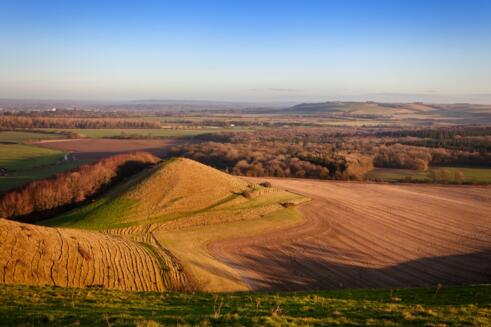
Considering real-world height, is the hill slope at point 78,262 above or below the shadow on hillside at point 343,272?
above

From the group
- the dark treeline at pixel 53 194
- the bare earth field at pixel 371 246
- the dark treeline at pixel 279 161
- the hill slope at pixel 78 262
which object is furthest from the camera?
the dark treeline at pixel 279 161

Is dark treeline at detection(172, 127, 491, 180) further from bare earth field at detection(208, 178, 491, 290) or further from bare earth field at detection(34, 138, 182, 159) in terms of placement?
bare earth field at detection(208, 178, 491, 290)

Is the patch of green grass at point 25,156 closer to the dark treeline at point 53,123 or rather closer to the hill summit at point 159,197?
the hill summit at point 159,197

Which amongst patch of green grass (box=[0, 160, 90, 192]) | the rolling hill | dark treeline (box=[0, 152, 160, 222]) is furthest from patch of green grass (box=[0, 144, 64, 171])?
the rolling hill

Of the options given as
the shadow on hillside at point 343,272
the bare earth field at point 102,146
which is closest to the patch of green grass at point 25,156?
the bare earth field at point 102,146

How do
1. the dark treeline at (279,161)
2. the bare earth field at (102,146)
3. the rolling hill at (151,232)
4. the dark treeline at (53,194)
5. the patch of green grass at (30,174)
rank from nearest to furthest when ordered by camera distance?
the rolling hill at (151,232)
the dark treeline at (53,194)
the patch of green grass at (30,174)
the dark treeline at (279,161)
the bare earth field at (102,146)

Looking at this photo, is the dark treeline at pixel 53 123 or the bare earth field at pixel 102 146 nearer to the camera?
the bare earth field at pixel 102 146
